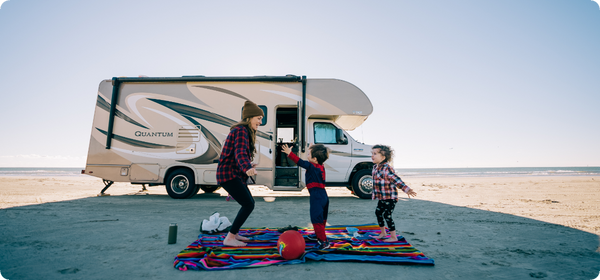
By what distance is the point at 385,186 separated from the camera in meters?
3.30

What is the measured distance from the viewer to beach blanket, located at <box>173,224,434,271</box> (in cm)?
247

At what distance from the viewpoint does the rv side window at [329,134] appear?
23.8 ft

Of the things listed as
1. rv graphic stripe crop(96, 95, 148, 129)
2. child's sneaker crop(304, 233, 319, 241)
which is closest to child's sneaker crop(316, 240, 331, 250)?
child's sneaker crop(304, 233, 319, 241)

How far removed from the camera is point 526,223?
14.3 feet

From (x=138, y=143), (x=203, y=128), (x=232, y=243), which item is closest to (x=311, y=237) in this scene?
(x=232, y=243)

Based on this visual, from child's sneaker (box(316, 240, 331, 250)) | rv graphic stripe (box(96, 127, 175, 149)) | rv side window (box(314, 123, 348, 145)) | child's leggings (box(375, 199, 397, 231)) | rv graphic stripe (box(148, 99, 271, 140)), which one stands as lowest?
child's sneaker (box(316, 240, 331, 250))

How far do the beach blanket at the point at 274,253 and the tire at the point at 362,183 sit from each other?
373 cm

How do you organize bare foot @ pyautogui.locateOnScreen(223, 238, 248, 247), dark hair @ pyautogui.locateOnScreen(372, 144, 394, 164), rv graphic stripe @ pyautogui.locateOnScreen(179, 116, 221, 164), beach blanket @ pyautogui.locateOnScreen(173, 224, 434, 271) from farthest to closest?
rv graphic stripe @ pyautogui.locateOnScreen(179, 116, 221, 164) → dark hair @ pyautogui.locateOnScreen(372, 144, 394, 164) → bare foot @ pyautogui.locateOnScreen(223, 238, 248, 247) → beach blanket @ pyautogui.locateOnScreen(173, 224, 434, 271)

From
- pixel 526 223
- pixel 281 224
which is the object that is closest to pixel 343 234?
pixel 281 224

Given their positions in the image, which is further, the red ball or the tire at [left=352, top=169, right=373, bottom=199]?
the tire at [left=352, top=169, right=373, bottom=199]

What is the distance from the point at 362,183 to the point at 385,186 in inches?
155

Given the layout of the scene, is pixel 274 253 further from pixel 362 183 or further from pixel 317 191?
pixel 362 183

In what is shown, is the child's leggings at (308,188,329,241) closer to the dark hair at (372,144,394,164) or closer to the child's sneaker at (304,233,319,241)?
the child's sneaker at (304,233,319,241)

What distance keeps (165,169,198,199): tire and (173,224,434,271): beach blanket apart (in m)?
3.92
